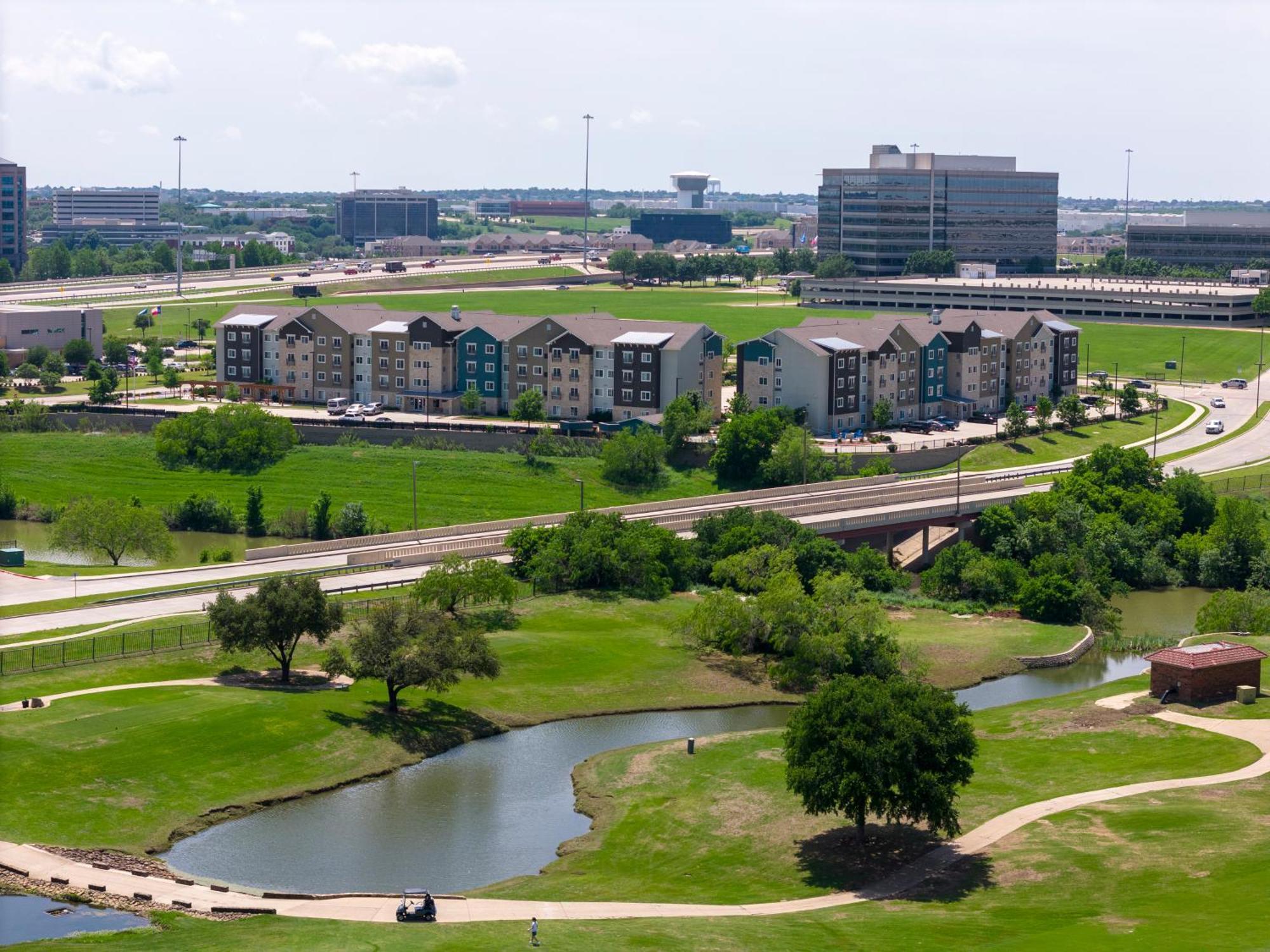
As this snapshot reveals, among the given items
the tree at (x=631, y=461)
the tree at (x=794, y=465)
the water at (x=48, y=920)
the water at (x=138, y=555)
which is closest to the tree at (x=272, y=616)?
the water at (x=48, y=920)

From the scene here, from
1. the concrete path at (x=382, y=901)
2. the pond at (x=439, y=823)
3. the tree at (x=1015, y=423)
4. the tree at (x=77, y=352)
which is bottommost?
the pond at (x=439, y=823)

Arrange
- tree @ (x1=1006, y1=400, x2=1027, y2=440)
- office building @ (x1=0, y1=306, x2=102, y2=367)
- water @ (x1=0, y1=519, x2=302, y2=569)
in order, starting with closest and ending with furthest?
water @ (x1=0, y1=519, x2=302, y2=569) → tree @ (x1=1006, y1=400, x2=1027, y2=440) → office building @ (x1=0, y1=306, x2=102, y2=367)

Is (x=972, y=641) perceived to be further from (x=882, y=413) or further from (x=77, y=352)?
(x=77, y=352)

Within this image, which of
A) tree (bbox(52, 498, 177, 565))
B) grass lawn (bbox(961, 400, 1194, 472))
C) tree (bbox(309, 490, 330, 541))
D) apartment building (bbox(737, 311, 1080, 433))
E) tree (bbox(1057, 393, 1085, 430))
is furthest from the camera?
tree (bbox(1057, 393, 1085, 430))

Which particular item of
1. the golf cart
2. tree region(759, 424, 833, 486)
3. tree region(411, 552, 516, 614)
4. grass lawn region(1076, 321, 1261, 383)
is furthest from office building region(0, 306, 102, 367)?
the golf cart

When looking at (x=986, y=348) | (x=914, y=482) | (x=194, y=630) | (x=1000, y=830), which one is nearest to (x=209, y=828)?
(x=194, y=630)

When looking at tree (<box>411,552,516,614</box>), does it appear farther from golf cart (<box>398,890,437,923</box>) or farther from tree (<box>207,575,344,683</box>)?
golf cart (<box>398,890,437,923</box>)

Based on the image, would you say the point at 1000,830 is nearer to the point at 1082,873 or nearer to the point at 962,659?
the point at 1082,873

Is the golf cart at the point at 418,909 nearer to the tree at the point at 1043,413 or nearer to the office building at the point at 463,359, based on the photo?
the office building at the point at 463,359
